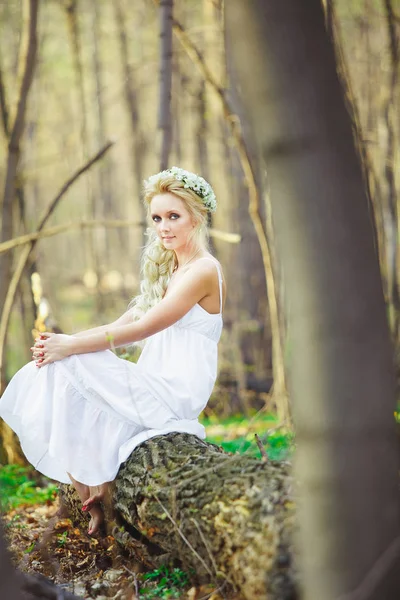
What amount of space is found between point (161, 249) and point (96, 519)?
156cm

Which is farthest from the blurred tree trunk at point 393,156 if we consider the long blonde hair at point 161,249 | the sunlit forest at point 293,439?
the long blonde hair at point 161,249

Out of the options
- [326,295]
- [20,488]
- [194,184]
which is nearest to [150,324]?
[194,184]

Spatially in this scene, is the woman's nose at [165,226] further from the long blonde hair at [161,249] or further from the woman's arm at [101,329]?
the woman's arm at [101,329]

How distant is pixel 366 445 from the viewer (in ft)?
6.18

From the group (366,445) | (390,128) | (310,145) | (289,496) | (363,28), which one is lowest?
(289,496)

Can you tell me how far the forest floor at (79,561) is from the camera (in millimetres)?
2951

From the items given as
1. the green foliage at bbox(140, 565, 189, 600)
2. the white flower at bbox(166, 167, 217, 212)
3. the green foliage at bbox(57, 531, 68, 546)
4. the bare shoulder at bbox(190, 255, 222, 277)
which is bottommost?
the green foliage at bbox(57, 531, 68, 546)

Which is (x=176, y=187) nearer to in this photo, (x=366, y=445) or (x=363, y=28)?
(x=366, y=445)

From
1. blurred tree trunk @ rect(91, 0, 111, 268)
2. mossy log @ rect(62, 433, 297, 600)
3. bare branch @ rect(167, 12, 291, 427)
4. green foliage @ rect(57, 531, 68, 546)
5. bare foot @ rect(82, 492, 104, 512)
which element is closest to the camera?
mossy log @ rect(62, 433, 297, 600)

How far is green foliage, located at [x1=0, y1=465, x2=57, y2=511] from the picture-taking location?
482 cm

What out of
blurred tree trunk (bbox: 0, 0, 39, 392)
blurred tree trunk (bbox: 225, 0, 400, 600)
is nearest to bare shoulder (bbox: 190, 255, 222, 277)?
blurred tree trunk (bbox: 225, 0, 400, 600)

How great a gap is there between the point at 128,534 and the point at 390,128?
232 inches

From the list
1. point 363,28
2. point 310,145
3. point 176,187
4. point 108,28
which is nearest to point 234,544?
point 310,145

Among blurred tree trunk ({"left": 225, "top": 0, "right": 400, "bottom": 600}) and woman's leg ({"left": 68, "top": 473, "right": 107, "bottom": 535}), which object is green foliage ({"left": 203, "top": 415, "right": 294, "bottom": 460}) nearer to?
woman's leg ({"left": 68, "top": 473, "right": 107, "bottom": 535})
